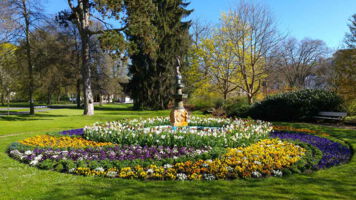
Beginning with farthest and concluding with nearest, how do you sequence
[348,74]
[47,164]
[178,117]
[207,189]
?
[348,74] → [178,117] → [47,164] → [207,189]

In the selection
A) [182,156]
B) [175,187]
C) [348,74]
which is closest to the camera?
[175,187]

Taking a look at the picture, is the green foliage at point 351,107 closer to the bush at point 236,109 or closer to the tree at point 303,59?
the bush at point 236,109

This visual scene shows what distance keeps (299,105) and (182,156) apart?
451 inches

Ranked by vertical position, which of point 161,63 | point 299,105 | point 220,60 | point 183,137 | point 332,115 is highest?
point 161,63

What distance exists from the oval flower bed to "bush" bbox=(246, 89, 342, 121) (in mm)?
6217

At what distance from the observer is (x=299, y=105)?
15.1 metres

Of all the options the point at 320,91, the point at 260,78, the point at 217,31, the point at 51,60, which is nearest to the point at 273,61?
the point at 260,78

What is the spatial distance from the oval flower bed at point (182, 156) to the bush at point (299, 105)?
245 inches

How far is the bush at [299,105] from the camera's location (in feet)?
48.1

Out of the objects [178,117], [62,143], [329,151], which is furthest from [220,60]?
[62,143]

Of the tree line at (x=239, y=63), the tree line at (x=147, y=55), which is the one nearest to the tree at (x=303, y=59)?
the tree line at (x=147, y=55)

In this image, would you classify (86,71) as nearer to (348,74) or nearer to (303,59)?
(348,74)

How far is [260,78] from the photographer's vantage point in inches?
893

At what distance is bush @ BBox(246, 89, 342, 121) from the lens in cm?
1467
